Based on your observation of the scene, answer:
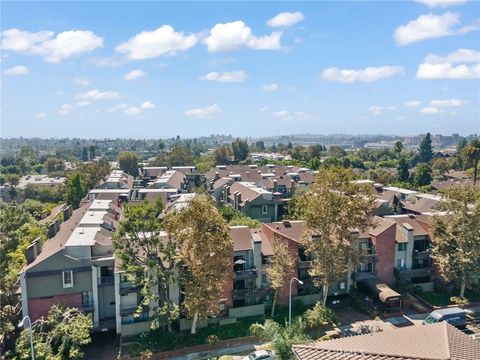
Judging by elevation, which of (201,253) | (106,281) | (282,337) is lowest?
(282,337)

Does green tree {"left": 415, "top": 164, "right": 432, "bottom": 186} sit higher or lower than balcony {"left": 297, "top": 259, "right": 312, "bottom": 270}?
higher

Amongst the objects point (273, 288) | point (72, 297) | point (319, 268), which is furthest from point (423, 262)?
point (72, 297)

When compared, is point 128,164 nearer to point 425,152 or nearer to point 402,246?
point 402,246

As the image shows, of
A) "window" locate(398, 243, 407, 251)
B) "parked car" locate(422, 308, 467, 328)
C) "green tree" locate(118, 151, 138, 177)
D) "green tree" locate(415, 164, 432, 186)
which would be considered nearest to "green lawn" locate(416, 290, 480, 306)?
"parked car" locate(422, 308, 467, 328)

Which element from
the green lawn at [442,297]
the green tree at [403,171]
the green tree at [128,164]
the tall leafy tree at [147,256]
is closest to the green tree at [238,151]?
the green tree at [128,164]

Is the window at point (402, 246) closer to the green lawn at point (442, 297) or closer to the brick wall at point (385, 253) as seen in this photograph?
the brick wall at point (385, 253)

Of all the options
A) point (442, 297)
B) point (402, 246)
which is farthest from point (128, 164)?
point (442, 297)

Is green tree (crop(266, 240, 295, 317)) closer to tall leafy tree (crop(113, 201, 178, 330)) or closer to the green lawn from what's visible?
tall leafy tree (crop(113, 201, 178, 330))
